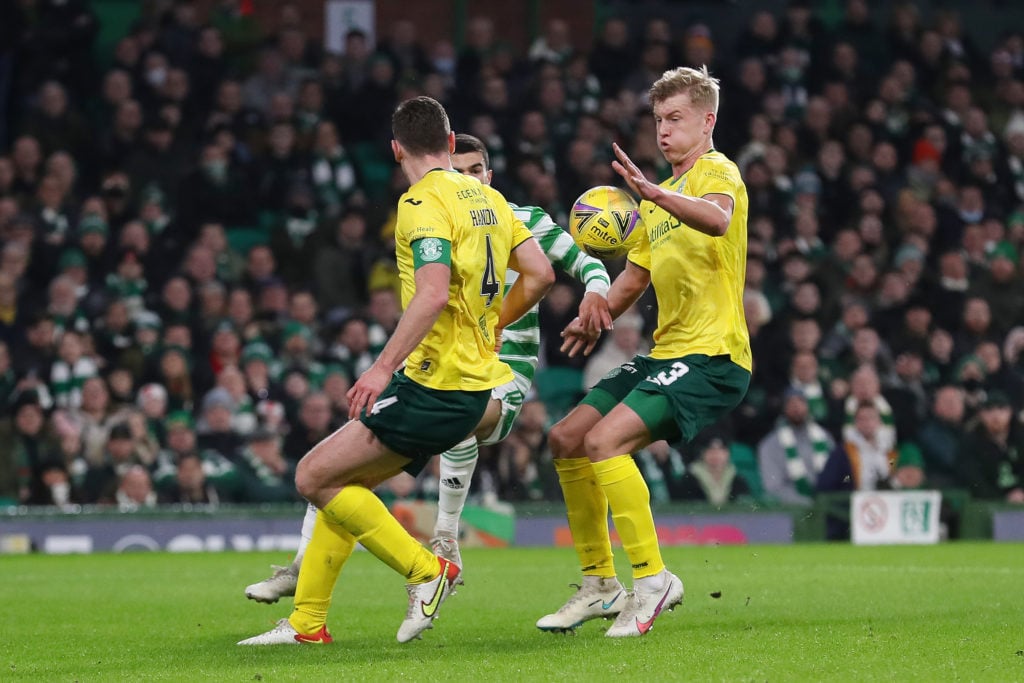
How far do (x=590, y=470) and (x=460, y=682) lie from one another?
1.97 meters

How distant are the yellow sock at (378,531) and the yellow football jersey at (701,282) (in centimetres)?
147

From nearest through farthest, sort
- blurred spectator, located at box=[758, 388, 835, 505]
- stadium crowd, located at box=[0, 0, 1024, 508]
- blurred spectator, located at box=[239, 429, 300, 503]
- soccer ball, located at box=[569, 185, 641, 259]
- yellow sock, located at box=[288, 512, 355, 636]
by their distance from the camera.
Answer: yellow sock, located at box=[288, 512, 355, 636]
soccer ball, located at box=[569, 185, 641, 259]
blurred spectator, located at box=[239, 429, 300, 503]
stadium crowd, located at box=[0, 0, 1024, 508]
blurred spectator, located at box=[758, 388, 835, 505]

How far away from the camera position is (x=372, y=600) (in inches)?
359


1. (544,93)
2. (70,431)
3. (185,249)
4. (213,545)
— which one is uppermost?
(544,93)

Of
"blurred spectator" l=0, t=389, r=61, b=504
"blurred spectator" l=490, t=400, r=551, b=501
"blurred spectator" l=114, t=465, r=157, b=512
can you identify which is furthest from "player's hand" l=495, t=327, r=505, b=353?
"blurred spectator" l=0, t=389, r=61, b=504

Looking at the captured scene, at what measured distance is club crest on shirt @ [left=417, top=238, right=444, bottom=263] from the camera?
6371mm

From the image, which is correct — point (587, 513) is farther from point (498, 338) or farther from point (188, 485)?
point (188, 485)

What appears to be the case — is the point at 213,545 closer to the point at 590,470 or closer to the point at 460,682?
the point at 590,470

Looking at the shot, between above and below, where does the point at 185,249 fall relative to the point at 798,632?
above

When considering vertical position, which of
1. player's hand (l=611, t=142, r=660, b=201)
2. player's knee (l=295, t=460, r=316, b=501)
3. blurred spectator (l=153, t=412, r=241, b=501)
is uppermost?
player's hand (l=611, t=142, r=660, b=201)

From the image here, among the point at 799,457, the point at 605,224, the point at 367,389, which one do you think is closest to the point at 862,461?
the point at 799,457

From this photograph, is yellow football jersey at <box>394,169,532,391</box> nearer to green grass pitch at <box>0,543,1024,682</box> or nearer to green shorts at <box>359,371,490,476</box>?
green shorts at <box>359,371,490,476</box>

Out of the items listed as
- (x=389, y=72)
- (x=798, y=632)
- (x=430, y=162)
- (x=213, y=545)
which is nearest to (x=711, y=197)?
(x=430, y=162)

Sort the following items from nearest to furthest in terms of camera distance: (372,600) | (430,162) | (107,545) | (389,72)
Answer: (430,162), (372,600), (107,545), (389,72)
